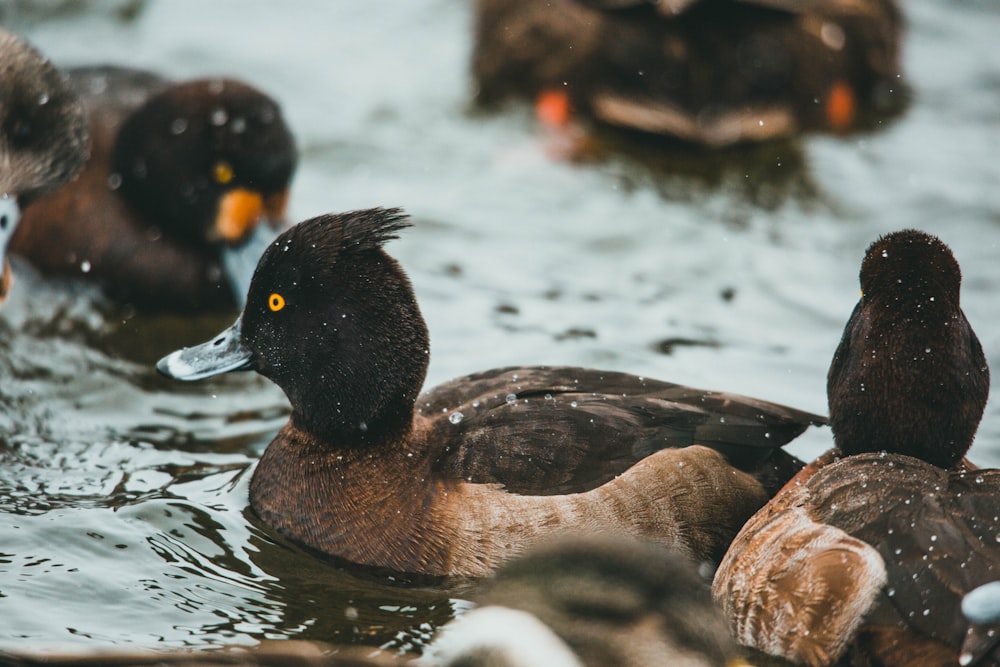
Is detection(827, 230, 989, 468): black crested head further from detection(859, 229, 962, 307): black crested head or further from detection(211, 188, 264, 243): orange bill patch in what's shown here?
detection(211, 188, 264, 243): orange bill patch

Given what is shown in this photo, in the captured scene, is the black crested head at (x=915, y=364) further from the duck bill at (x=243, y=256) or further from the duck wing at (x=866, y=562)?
the duck bill at (x=243, y=256)

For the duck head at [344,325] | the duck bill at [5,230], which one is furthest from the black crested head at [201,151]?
the duck head at [344,325]

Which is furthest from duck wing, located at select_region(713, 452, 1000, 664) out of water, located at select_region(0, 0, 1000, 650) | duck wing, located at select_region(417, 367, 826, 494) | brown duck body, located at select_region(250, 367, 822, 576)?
water, located at select_region(0, 0, 1000, 650)

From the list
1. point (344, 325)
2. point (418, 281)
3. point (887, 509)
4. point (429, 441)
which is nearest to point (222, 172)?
point (418, 281)

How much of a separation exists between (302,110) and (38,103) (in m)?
3.28

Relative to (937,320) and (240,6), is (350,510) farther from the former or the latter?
(240,6)

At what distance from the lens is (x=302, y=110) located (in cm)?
1033

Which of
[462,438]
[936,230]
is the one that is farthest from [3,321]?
[936,230]

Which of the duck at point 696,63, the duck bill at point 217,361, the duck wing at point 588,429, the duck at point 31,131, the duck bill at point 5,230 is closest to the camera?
the duck wing at point 588,429

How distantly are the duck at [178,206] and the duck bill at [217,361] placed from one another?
2027 millimetres

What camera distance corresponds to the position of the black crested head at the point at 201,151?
773cm

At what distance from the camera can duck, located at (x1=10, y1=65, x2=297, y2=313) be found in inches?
Answer: 305

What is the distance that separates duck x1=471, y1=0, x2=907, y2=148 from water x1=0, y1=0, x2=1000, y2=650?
221mm

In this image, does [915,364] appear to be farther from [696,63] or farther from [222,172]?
[696,63]
